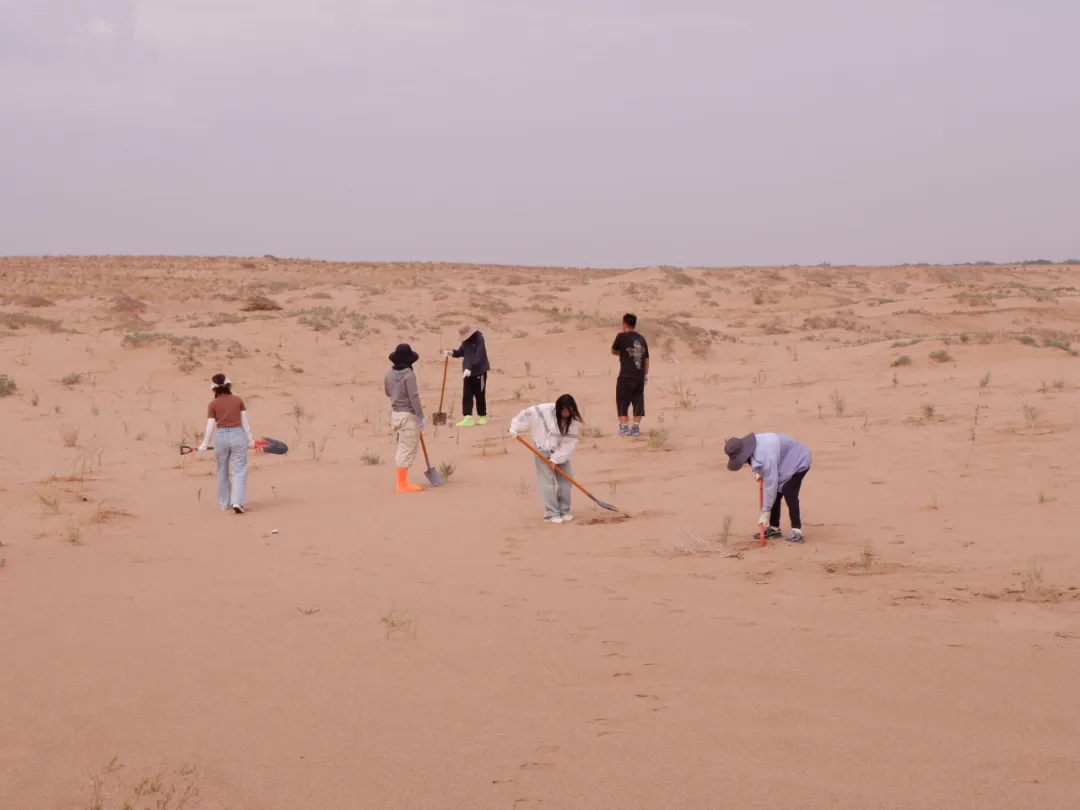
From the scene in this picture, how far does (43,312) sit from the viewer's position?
28.3 meters

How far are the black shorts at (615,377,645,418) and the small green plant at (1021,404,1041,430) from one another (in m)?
4.63

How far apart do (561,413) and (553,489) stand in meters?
0.71

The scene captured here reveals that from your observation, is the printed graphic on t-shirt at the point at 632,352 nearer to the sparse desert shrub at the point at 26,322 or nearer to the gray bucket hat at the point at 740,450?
the gray bucket hat at the point at 740,450

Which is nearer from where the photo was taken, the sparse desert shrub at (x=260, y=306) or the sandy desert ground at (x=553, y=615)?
the sandy desert ground at (x=553, y=615)

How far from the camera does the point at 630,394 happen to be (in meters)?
13.6

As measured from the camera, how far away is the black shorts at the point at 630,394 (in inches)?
532

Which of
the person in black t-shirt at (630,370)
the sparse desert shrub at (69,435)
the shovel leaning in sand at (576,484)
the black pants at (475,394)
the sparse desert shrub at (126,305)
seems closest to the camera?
the shovel leaning in sand at (576,484)

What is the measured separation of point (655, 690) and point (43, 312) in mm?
27484

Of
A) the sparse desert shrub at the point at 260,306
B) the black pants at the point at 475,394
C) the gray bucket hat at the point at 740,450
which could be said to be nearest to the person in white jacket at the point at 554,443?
the gray bucket hat at the point at 740,450

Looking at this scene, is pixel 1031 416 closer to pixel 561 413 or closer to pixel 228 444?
pixel 561 413

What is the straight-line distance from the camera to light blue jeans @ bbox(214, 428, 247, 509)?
32.9 feet

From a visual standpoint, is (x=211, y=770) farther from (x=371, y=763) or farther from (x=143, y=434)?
(x=143, y=434)

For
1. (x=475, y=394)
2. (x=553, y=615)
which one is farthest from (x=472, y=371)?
(x=553, y=615)

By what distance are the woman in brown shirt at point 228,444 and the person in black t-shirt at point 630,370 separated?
16.3 ft
